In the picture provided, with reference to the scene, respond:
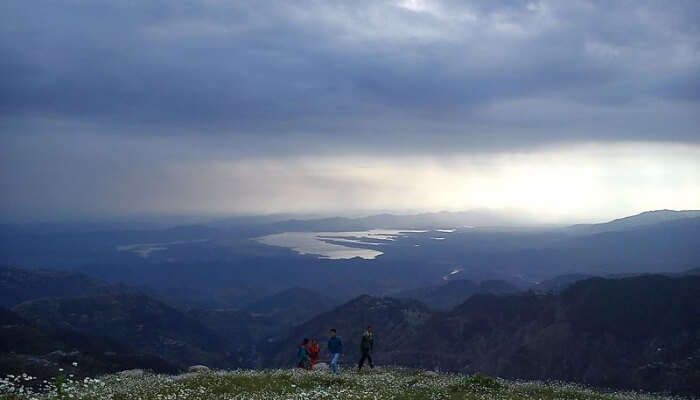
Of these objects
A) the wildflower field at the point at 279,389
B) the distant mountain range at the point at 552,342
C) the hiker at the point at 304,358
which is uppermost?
the wildflower field at the point at 279,389

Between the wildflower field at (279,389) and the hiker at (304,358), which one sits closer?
the wildflower field at (279,389)

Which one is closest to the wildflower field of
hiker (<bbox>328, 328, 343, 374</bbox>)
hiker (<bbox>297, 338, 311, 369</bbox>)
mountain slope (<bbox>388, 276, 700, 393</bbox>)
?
hiker (<bbox>328, 328, 343, 374</bbox>)

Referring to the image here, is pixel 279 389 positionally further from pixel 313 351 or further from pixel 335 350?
pixel 313 351

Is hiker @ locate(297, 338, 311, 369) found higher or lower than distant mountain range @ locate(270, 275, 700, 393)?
higher

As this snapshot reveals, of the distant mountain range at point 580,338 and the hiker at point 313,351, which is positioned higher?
the hiker at point 313,351

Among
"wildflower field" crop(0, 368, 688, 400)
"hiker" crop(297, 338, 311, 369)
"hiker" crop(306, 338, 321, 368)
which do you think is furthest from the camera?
"hiker" crop(306, 338, 321, 368)

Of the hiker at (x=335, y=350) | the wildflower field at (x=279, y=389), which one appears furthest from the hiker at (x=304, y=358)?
the wildflower field at (x=279, y=389)

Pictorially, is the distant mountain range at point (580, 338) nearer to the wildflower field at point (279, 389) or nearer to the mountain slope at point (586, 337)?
the mountain slope at point (586, 337)

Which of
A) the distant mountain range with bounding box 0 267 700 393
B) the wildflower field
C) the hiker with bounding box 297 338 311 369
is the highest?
the wildflower field

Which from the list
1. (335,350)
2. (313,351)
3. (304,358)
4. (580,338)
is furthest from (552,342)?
(304,358)

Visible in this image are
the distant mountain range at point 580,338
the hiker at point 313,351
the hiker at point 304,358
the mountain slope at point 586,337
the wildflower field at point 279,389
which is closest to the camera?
the wildflower field at point 279,389

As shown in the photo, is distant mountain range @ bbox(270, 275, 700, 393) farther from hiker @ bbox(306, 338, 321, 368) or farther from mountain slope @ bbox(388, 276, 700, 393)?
hiker @ bbox(306, 338, 321, 368)

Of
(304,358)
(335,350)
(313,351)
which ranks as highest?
(335,350)

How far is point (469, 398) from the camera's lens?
1975 cm
